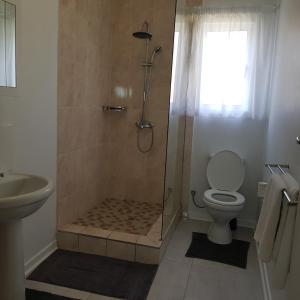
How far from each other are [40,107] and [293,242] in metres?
1.91

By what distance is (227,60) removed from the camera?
10.2ft

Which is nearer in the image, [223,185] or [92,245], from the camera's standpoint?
[92,245]

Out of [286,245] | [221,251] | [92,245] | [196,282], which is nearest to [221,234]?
[221,251]

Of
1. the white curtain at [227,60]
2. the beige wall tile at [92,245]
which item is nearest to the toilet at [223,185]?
the white curtain at [227,60]

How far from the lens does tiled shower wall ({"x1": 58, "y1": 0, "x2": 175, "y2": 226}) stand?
2721mm

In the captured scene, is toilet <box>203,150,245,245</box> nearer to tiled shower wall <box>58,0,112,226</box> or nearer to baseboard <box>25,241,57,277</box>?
tiled shower wall <box>58,0,112,226</box>

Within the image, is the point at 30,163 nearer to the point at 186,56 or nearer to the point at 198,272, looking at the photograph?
the point at 198,272

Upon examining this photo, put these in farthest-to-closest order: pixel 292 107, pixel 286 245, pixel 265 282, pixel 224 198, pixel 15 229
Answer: pixel 224 198 → pixel 265 282 → pixel 292 107 → pixel 15 229 → pixel 286 245

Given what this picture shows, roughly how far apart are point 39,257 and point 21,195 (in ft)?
3.89

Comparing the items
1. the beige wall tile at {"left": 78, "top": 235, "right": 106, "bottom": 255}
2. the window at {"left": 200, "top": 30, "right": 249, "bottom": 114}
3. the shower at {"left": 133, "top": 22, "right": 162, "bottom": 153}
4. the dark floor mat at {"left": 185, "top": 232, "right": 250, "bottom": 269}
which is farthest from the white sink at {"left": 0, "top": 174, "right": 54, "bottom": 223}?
the window at {"left": 200, "top": 30, "right": 249, "bottom": 114}

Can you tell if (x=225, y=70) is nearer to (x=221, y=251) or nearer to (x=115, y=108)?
(x=115, y=108)

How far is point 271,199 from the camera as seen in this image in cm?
163

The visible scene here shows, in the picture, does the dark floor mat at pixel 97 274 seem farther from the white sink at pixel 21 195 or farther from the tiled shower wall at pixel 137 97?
the tiled shower wall at pixel 137 97

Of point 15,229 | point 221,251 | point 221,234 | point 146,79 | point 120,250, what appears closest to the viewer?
point 15,229
